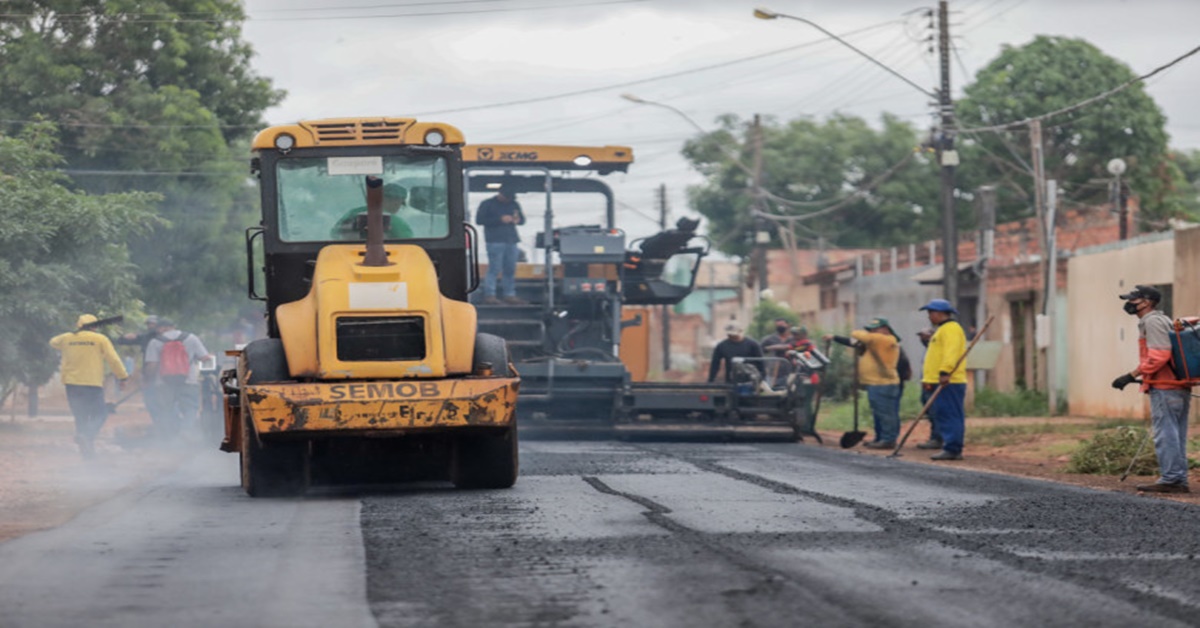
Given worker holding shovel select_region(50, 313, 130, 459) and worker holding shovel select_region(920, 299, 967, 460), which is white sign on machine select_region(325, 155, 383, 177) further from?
worker holding shovel select_region(920, 299, 967, 460)

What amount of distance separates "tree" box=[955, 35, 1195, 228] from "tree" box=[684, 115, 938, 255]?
269 inches

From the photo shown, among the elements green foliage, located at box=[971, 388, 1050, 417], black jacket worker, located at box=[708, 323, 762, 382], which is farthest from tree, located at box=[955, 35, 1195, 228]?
black jacket worker, located at box=[708, 323, 762, 382]

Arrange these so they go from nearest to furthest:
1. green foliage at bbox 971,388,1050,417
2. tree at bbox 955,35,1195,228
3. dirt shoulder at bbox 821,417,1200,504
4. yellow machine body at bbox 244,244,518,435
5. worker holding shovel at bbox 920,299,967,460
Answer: yellow machine body at bbox 244,244,518,435 → dirt shoulder at bbox 821,417,1200,504 → worker holding shovel at bbox 920,299,967,460 → green foliage at bbox 971,388,1050,417 → tree at bbox 955,35,1195,228

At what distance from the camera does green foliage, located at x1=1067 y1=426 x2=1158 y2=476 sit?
50.7 feet

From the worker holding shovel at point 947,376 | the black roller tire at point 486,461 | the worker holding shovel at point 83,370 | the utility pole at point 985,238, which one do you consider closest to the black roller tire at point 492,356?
the black roller tire at point 486,461

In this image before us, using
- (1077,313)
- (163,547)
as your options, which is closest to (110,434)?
(1077,313)

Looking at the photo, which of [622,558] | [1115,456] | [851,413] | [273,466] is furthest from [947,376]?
[622,558]

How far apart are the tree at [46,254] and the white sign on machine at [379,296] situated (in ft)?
33.4

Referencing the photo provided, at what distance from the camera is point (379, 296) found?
11.8 m

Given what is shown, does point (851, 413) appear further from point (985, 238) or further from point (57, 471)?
point (57, 471)

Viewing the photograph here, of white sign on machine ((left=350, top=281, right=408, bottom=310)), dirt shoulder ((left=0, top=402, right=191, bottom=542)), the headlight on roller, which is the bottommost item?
dirt shoulder ((left=0, top=402, right=191, bottom=542))

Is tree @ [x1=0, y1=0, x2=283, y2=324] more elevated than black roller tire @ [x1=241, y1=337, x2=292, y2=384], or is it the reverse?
tree @ [x1=0, y1=0, x2=283, y2=324]

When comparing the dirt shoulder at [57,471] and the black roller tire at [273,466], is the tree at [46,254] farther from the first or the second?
the black roller tire at [273,466]

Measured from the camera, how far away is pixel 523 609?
21.7 feet
